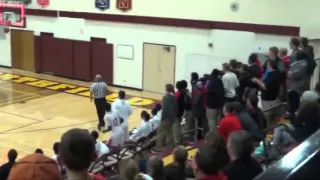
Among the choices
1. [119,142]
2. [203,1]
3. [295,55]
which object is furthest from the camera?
[203,1]

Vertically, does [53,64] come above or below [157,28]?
below

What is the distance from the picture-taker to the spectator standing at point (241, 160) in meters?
4.43

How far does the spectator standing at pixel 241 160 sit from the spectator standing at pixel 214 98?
6.96 meters

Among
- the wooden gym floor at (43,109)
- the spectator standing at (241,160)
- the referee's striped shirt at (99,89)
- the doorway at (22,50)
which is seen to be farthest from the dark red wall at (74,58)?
the spectator standing at (241,160)

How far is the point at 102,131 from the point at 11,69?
13658 mm

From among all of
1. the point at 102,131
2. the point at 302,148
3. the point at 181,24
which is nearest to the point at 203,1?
the point at 181,24

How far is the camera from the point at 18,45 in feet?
92.5

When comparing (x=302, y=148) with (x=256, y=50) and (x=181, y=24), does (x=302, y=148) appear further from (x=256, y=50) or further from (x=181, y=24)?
(x=181, y=24)

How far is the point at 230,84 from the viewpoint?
39.1 feet

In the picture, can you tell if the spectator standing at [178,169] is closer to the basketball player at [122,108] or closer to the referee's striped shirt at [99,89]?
the basketball player at [122,108]

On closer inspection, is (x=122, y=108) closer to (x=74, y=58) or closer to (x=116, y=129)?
(x=116, y=129)

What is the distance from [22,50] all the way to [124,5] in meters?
7.63

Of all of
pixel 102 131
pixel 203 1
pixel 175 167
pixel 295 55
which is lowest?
pixel 102 131

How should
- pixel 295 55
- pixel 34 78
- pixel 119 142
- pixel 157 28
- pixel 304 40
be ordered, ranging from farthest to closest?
1. pixel 34 78
2. pixel 157 28
3. pixel 119 142
4. pixel 304 40
5. pixel 295 55
